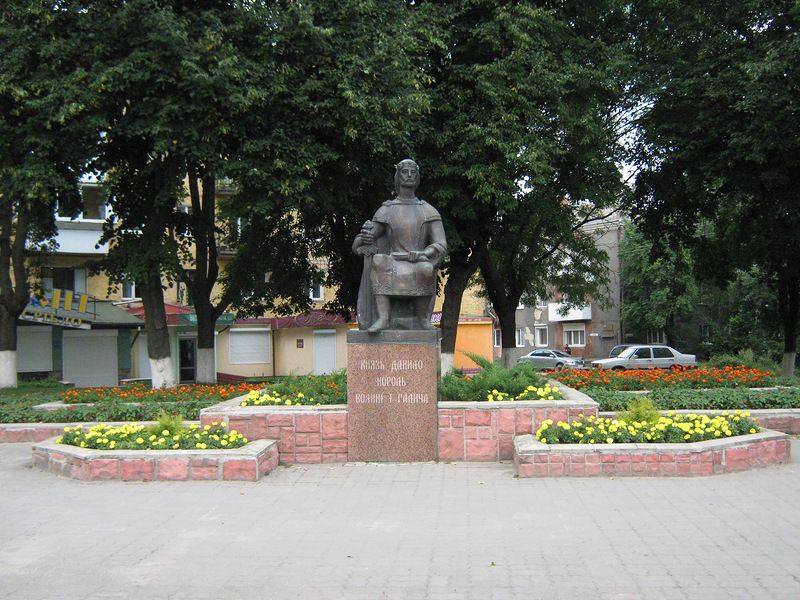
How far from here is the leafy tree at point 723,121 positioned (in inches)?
658

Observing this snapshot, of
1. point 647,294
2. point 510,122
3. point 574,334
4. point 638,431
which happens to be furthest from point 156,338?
point 574,334

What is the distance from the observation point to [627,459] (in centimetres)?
829

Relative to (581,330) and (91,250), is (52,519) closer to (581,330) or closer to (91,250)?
(91,250)

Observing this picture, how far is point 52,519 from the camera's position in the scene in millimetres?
6949

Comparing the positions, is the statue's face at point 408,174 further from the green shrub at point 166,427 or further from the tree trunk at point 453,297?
the tree trunk at point 453,297

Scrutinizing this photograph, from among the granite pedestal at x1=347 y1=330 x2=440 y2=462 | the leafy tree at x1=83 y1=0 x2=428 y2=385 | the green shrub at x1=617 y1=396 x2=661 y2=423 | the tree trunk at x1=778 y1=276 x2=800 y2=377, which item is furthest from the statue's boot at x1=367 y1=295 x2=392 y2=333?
the tree trunk at x1=778 y1=276 x2=800 y2=377

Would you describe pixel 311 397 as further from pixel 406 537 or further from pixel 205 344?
pixel 205 344

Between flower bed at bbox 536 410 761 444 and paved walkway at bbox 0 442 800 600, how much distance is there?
56 centimetres

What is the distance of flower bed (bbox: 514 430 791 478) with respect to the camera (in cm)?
825

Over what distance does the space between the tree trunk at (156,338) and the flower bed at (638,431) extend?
1082 centimetres

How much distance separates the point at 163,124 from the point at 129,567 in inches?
424

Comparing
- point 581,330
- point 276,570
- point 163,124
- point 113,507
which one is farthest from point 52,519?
point 581,330

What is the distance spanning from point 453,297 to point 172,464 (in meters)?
12.8

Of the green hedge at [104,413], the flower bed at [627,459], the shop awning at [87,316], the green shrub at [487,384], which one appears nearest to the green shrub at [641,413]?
the flower bed at [627,459]
